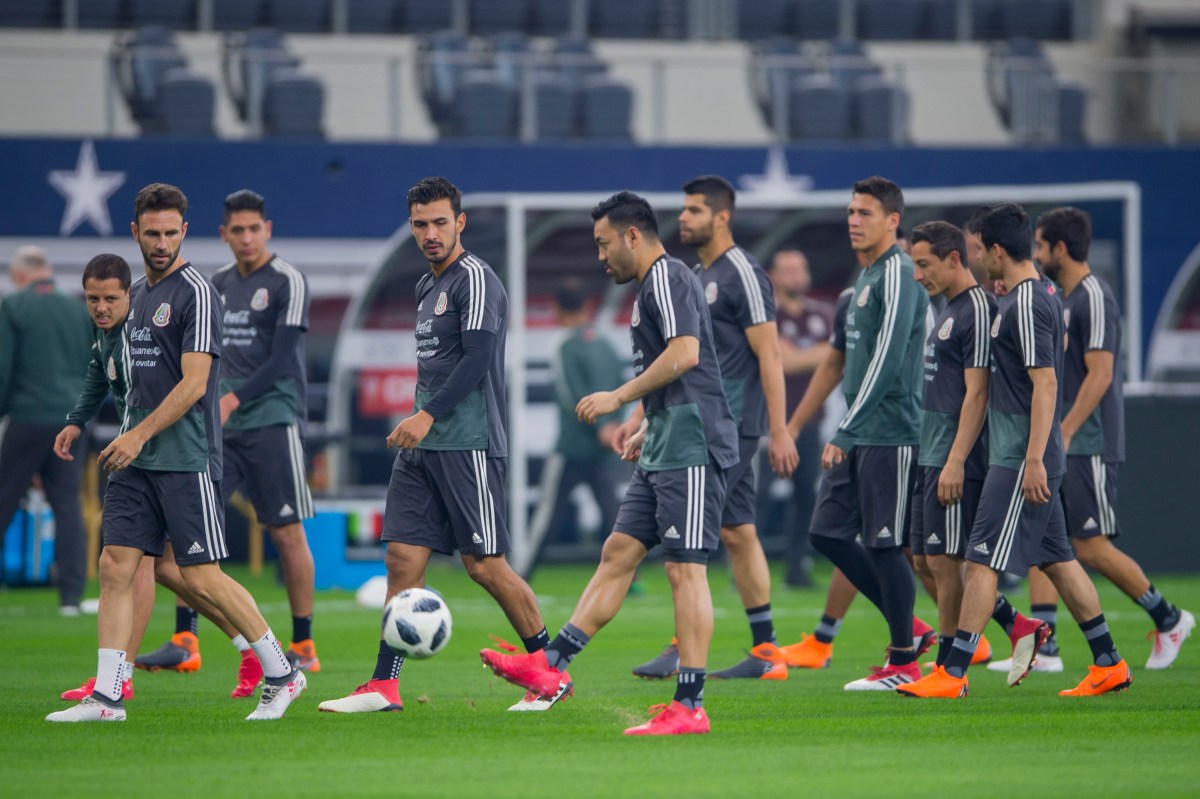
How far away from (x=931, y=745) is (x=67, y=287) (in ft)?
39.7

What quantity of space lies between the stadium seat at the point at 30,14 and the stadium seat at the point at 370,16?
12.4 feet

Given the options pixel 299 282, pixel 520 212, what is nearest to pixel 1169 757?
pixel 299 282

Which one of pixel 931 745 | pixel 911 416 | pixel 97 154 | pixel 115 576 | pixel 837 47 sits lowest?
pixel 931 745

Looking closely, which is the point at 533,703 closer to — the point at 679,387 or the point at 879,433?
the point at 679,387

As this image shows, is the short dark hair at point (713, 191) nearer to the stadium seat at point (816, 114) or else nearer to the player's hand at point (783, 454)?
the player's hand at point (783, 454)

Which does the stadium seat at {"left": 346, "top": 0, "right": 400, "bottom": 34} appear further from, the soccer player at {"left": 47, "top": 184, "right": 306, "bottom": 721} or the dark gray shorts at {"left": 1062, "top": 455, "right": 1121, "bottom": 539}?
the soccer player at {"left": 47, "top": 184, "right": 306, "bottom": 721}

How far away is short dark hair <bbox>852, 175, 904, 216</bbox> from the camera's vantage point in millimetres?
8547

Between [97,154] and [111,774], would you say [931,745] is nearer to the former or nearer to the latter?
[111,774]

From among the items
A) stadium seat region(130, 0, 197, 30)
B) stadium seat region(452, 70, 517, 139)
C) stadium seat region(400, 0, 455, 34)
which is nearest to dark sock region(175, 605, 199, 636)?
stadium seat region(452, 70, 517, 139)

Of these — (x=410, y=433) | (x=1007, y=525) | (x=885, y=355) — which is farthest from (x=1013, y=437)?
(x=410, y=433)

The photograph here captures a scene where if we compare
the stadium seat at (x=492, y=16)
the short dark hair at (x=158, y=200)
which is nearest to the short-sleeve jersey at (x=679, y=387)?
the short dark hair at (x=158, y=200)

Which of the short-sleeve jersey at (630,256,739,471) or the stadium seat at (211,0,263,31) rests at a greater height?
the stadium seat at (211,0,263,31)

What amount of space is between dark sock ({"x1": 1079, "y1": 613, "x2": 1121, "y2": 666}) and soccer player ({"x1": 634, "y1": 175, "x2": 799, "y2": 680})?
1.55 meters

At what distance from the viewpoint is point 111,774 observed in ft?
19.5
